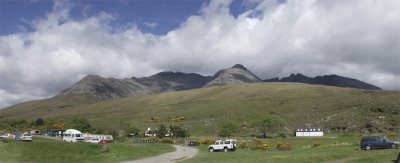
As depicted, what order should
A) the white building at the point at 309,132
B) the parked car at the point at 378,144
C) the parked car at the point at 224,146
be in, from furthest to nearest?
the white building at the point at 309,132, the parked car at the point at 224,146, the parked car at the point at 378,144

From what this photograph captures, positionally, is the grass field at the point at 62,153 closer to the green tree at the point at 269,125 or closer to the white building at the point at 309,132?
the green tree at the point at 269,125

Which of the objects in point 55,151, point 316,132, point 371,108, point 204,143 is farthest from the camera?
point 371,108

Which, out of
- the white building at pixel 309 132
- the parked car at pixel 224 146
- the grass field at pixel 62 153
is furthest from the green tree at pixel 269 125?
the grass field at pixel 62 153

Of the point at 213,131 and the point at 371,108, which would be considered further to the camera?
the point at 371,108

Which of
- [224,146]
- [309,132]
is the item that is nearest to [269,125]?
[309,132]

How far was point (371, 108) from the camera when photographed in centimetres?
18825

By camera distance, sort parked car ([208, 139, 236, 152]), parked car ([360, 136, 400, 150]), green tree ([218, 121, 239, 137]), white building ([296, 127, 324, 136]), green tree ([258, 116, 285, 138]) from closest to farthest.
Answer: parked car ([360, 136, 400, 150])
parked car ([208, 139, 236, 152])
green tree ([258, 116, 285, 138])
green tree ([218, 121, 239, 137])
white building ([296, 127, 324, 136])

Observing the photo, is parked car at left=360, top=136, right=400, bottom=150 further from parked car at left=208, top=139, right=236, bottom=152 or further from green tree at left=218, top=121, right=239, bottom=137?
green tree at left=218, top=121, right=239, bottom=137

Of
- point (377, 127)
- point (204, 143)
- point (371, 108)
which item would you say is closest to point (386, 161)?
point (204, 143)

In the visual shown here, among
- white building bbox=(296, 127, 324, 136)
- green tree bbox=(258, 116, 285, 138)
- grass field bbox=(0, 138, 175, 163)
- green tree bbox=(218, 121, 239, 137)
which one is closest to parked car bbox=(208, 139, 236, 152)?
grass field bbox=(0, 138, 175, 163)

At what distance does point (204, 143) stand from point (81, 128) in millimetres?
58647

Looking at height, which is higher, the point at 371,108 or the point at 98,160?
the point at 371,108

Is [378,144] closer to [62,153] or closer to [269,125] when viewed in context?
[62,153]

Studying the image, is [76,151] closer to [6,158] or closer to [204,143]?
[6,158]
